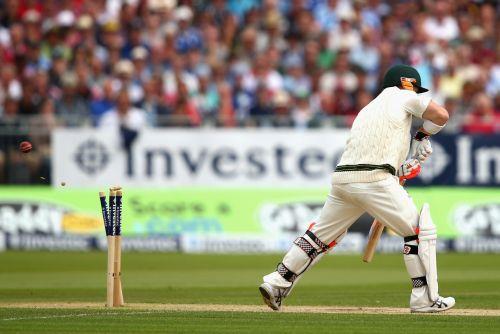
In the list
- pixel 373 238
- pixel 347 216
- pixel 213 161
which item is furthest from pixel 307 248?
pixel 213 161

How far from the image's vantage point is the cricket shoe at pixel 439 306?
10.9 metres

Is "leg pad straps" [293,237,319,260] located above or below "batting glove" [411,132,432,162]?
below

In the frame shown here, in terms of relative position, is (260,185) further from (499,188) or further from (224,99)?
(499,188)

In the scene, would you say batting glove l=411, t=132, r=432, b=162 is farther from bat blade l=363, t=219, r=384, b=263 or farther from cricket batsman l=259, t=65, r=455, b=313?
bat blade l=363, t=219, r=384, b=263

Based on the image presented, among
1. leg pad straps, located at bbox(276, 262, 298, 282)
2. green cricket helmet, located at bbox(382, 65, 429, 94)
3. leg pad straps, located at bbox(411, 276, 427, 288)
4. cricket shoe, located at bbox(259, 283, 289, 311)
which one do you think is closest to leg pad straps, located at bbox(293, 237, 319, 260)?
leg pad straps, located at bbox(276, 262, 298, 282)

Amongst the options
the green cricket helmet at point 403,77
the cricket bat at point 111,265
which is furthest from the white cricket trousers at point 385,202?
the cricket bat at point 111,265

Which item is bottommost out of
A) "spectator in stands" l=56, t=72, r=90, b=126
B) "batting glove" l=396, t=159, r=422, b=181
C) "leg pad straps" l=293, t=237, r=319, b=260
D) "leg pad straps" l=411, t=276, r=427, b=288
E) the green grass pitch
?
the green grass pitch

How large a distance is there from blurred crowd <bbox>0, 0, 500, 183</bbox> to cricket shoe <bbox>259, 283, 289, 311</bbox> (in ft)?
34.6

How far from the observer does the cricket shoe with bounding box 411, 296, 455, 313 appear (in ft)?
35.7

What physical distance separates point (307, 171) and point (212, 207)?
187 centimetres

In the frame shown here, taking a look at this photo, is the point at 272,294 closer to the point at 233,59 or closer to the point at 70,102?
the point at 70,102

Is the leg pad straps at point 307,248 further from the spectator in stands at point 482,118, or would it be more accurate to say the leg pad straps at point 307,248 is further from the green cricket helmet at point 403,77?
the spectator in stands at point 482,118

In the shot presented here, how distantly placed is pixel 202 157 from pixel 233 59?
2897 millimetres

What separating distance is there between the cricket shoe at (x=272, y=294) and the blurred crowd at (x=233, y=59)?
10.6m
